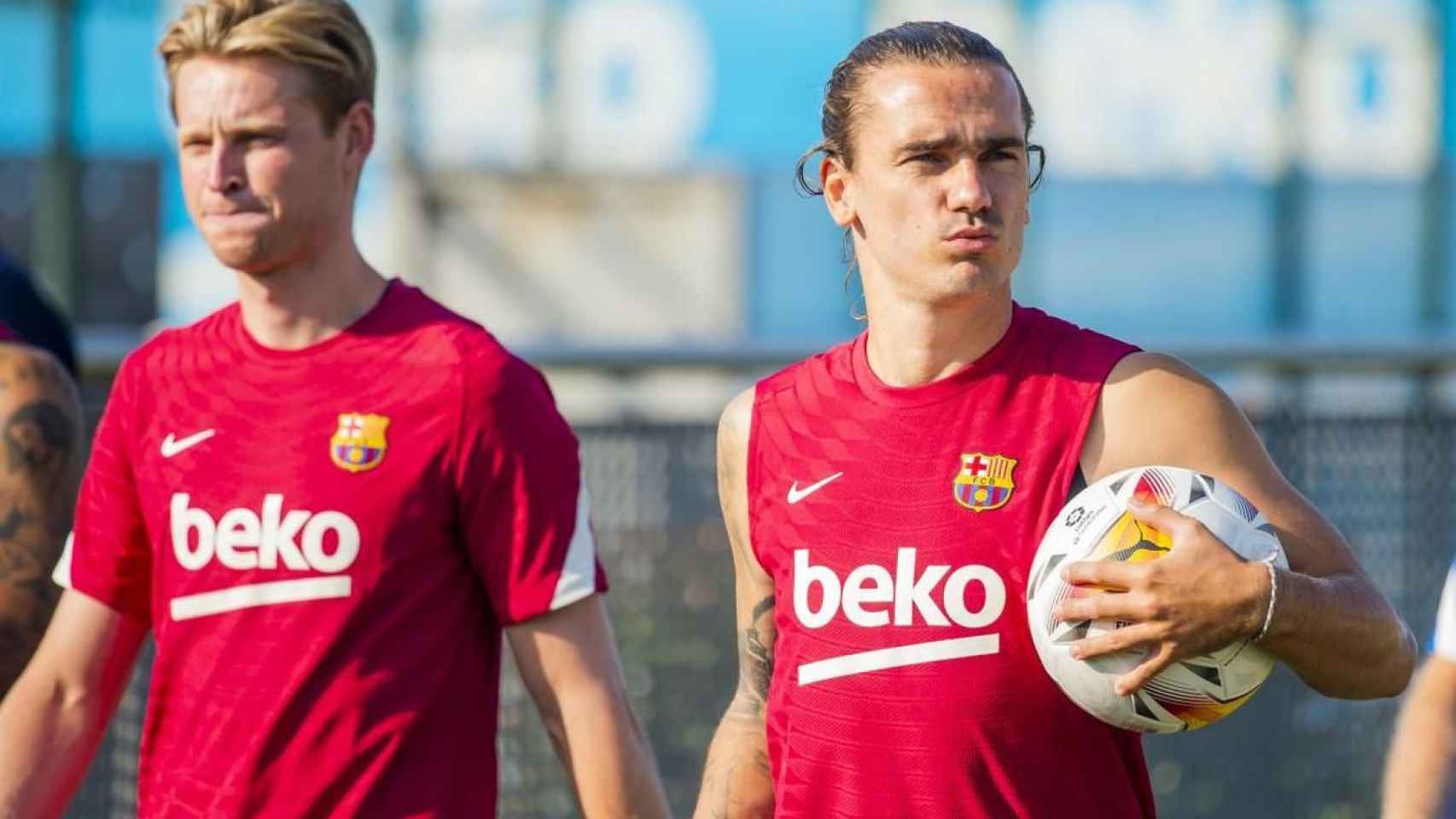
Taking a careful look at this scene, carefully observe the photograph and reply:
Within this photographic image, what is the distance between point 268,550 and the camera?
3926mm

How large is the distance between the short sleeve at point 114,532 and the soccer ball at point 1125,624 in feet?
5.80

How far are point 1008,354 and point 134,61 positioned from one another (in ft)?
28.1

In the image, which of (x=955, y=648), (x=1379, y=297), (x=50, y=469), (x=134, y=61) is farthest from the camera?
(x=1379, y=297)

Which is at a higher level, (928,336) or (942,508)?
(928,336)

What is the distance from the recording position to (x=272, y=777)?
12.6 ft

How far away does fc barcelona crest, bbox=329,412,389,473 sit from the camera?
3941 millimetres

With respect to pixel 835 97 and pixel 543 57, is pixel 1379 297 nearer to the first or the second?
pixel 543 57

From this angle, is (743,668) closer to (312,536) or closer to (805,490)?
(805,490)

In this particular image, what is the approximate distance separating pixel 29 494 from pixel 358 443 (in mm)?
1027

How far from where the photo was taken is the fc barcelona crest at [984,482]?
346cm

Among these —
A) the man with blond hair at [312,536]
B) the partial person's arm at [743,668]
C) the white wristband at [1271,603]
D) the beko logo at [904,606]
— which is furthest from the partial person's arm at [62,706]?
the white wristband at [1271,603]

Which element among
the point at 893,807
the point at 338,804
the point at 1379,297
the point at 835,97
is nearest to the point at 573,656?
the point at 338,804

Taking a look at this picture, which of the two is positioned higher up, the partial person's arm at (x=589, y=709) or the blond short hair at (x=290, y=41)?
the blond short hair at (x=290, y=41)

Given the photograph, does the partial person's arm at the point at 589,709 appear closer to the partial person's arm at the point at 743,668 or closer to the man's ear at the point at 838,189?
the partial person's arm at the point at 743,668
